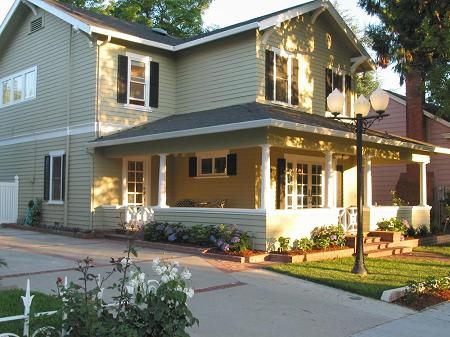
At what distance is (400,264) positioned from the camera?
12.0 m

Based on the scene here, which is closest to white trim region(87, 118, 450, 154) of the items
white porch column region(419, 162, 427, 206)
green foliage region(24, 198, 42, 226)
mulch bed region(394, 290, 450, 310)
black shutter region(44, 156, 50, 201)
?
white porch column region(419, 162, 427, 206)

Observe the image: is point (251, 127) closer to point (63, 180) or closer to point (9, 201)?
point (63, 180)

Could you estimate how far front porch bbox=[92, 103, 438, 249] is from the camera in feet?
41.8

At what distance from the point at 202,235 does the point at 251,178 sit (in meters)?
3.79

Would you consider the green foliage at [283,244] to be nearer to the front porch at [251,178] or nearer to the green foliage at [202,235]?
the front porch at [251,178]

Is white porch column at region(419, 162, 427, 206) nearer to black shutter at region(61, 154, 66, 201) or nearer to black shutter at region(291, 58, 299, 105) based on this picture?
black shutter at region(291, 58, 299, 105)

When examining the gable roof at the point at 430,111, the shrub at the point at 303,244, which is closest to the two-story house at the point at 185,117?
the shrub at the point at 303,244

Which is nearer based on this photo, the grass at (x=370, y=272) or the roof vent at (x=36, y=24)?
the grass at (x=370, y=272)

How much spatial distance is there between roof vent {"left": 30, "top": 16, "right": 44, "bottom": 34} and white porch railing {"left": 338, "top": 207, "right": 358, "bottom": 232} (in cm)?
1275

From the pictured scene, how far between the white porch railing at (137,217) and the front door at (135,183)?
146 centimetres

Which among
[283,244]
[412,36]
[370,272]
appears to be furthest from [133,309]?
[412,36]

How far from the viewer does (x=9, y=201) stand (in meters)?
19.7

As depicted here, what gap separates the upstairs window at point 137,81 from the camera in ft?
55.4

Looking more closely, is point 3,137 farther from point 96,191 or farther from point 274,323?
point 274,323
